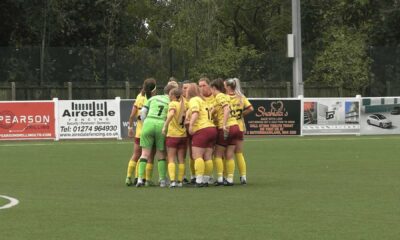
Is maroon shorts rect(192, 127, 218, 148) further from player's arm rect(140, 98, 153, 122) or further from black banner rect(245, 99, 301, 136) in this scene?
black banner rect(245, 99, 301, 136)

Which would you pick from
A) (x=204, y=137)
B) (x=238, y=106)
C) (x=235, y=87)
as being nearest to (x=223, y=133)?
(x=204, y=137)

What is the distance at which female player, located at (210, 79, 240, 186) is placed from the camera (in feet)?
49.0

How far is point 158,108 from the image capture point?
1493 centimetres

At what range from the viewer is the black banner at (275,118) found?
33156 millimetres

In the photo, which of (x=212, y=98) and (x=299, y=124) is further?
(x=299, y=124)

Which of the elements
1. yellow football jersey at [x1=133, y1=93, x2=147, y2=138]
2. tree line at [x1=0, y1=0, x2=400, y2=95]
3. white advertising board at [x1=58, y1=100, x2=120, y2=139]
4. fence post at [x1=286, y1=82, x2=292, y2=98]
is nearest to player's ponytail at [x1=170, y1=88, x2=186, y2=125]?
yellow football jersey at [x1=133, y1=93, x2=147, y2=138]

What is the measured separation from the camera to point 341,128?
3384 centimetres

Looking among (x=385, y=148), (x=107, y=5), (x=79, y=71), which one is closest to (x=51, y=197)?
(x=385, y=148)

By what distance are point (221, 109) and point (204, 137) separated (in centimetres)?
59

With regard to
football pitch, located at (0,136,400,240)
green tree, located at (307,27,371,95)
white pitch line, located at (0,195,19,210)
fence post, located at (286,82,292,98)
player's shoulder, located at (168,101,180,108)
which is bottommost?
football pitch, located at (0,136,400,240)

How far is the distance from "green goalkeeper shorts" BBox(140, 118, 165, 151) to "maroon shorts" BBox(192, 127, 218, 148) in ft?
1.79

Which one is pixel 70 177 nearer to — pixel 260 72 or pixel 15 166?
pixel 15 166

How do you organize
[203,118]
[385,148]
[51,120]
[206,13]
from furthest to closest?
[206,13] → [51,120] → [385,148] → [203,118]

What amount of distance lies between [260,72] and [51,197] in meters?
31.1
